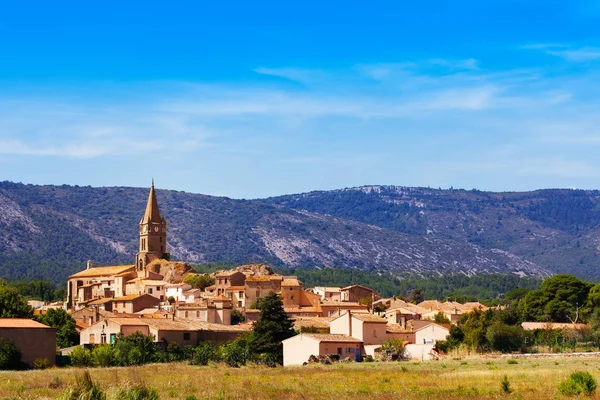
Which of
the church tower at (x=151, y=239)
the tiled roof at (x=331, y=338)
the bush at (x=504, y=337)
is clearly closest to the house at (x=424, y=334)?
the bush at (x=504, y=337)

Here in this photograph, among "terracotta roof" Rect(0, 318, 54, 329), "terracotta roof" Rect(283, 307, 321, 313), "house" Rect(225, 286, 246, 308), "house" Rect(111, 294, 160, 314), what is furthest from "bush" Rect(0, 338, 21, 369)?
"house" Rect(225, 286, 246, 308)

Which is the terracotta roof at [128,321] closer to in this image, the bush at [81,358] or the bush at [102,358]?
the bush at [81,358]

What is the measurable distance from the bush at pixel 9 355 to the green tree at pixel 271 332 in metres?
15.7

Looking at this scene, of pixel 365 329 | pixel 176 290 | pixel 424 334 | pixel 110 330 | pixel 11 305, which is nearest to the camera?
pixel 365 329

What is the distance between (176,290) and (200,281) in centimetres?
671

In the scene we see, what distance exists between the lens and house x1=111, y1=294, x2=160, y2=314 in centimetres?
10329

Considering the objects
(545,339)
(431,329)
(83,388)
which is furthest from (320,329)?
(83,388)

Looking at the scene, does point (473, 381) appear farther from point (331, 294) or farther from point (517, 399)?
point (331, 294)

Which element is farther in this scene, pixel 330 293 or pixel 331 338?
pixel 330 293

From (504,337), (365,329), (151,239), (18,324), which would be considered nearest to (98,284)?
(151,239)

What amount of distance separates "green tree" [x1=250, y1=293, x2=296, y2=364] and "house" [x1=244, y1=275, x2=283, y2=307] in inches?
1354

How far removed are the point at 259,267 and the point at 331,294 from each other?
1033 centimetres

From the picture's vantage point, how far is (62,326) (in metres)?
83.1

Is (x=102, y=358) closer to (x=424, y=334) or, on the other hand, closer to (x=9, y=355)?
(x=9, y=355)
